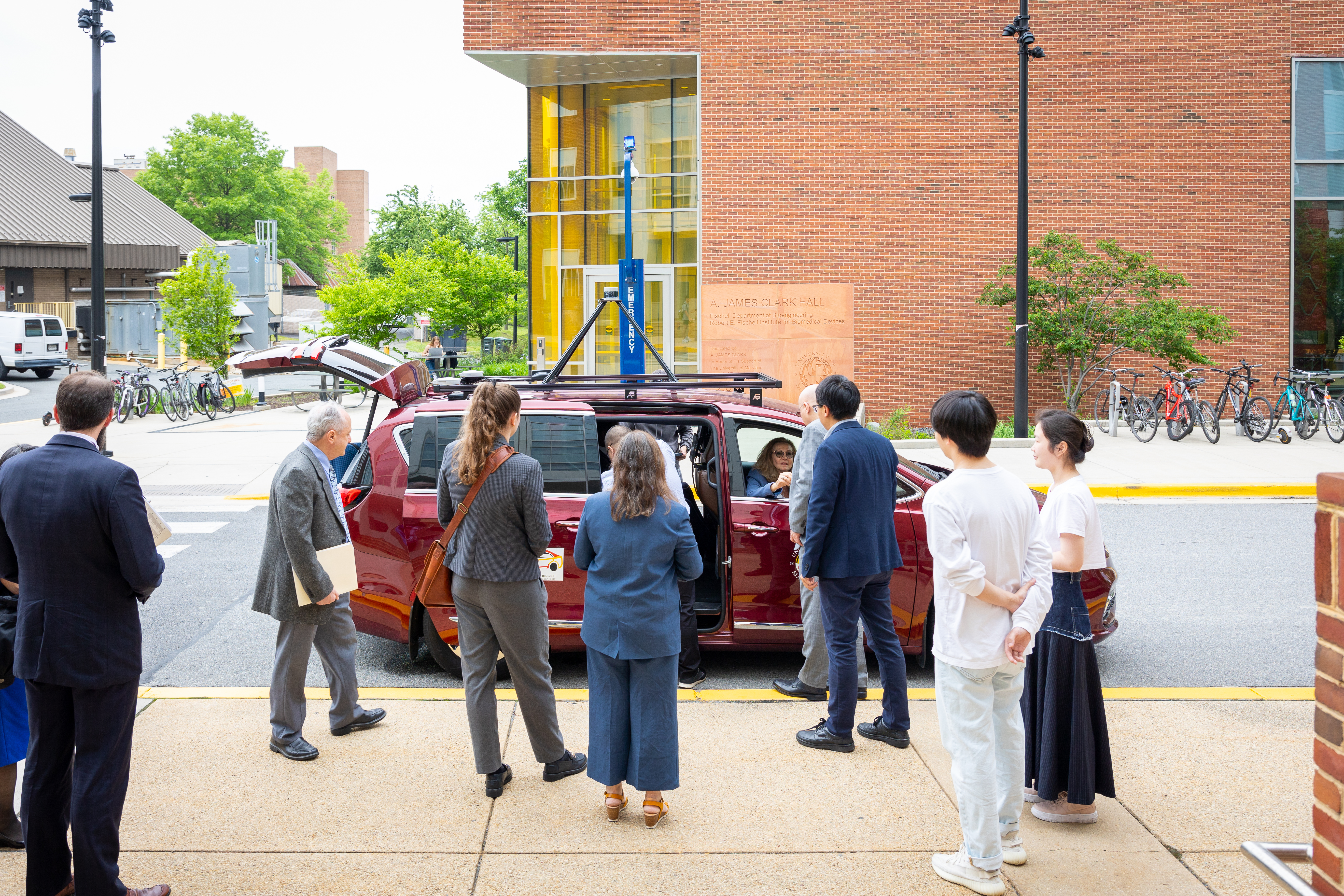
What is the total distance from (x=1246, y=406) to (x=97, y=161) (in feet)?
66.0

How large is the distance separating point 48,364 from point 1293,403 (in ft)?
121

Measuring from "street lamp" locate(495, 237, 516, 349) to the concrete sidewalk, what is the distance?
18.9 metres

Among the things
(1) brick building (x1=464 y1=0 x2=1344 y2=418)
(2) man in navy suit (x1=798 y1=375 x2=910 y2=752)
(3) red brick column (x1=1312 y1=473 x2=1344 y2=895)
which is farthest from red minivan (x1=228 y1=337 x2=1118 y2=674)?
(1) brick building (x1=464 y1=0 x2=1344 y2=418)

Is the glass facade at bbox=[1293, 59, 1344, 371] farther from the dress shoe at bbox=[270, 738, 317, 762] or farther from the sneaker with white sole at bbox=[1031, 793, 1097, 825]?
the dress shoe at bbox=[270, 738, 317, 762]

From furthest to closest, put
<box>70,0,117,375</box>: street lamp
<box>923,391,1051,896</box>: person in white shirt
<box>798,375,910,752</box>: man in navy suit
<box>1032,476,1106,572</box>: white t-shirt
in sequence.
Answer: <box>70,0,117,375</box>: street lamp < <box>798,375,910,752</box>: man in navy suit < <box>1032,476,1106,572</box>: white t-shirt < <box>923,391,1051,896</box>: person in white shirt

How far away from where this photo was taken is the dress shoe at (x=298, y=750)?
5047 millimetres

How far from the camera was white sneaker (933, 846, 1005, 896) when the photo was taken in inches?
148

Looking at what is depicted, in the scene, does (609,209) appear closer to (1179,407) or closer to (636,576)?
(1179,407)

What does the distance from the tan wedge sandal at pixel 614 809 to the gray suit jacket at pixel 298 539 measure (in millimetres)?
1689

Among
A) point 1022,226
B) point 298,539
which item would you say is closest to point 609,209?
point 1022,226

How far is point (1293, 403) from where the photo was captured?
19031 mm

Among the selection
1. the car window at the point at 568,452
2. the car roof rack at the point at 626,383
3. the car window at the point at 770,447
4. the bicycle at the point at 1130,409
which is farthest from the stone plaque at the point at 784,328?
the car window at the point at 568,452

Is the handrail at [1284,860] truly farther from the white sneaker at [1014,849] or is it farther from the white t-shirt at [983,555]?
the white sneaker at [1014,849]

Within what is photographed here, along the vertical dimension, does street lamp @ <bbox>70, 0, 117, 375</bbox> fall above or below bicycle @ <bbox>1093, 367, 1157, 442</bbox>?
above
